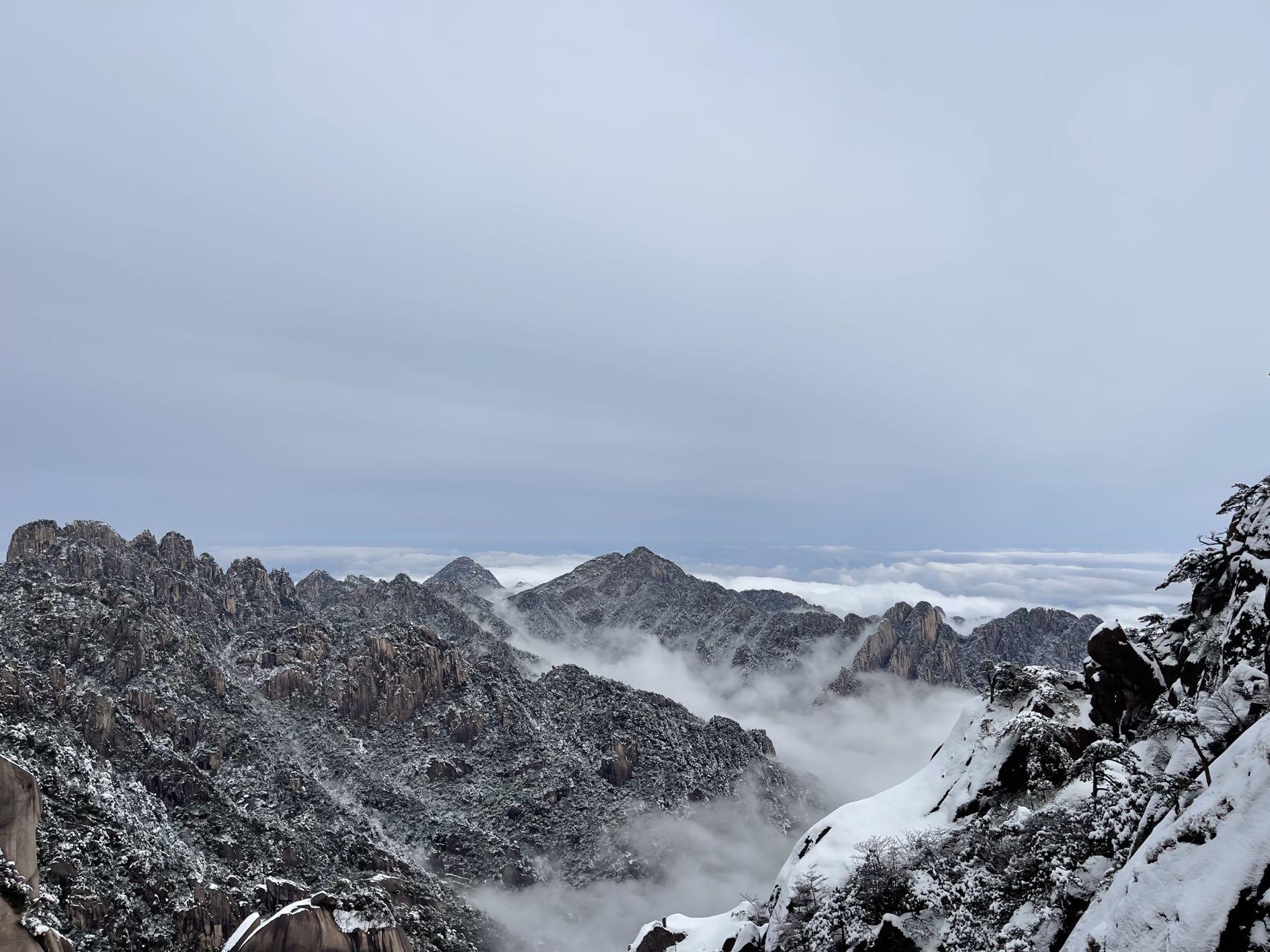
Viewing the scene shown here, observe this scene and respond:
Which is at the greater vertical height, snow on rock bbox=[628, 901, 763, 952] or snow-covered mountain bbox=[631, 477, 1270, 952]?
snow-covered mountain bbox=[631, 477, 1270, 952]

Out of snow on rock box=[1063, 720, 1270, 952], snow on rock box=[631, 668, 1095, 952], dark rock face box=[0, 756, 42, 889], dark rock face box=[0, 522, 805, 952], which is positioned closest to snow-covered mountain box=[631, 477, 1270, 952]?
snow on rock box=[1063, 720, 1270, 952]

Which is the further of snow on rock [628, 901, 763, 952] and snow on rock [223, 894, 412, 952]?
snow on rock [223, 894, 412, 952]

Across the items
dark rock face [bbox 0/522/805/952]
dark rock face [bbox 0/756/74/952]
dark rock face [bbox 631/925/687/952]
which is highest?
dark rock face [bbox 0/756/74/952]

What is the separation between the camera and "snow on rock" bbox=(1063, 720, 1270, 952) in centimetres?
1341

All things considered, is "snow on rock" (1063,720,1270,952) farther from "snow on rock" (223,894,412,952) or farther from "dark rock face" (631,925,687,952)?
"snow on rock" (223,894,412,952)

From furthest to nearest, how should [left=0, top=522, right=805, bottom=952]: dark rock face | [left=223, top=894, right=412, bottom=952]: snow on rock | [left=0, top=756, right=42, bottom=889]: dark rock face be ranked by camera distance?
[left=0, top=522, right=805, bottom=952]: dark rock face → [left=223, top=894, right=412, bottom=952]: snow on rock → [left=0, top=756, right=42, bottom=889]: dark rock face

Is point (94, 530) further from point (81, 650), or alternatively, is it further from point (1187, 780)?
point (1187, 780)

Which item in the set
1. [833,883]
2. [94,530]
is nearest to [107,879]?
[833,883]

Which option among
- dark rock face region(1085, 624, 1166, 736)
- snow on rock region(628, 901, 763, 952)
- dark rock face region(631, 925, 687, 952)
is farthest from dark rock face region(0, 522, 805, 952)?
dark rock face region(1085, 624, 1166, 736)

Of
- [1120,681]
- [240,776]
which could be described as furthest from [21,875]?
[240,776]

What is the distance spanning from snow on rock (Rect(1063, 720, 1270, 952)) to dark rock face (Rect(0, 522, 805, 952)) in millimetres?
73229

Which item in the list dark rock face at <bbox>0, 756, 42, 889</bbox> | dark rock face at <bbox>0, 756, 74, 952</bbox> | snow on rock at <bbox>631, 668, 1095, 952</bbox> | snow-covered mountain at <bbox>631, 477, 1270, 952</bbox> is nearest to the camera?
snow-covered mountain at <bbox>631, 477, 1270, 952</bbox>

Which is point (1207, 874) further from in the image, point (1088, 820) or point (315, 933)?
point (315, 933)

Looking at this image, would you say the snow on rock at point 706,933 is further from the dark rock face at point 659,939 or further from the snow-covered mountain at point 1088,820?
the snow-covered mountain at point 1088,820
